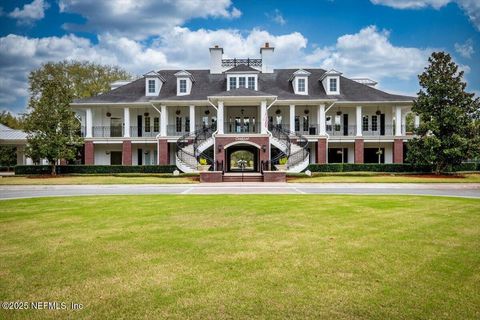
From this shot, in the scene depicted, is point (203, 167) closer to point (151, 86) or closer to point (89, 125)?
point (151, 86)

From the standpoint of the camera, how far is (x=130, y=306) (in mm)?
4047

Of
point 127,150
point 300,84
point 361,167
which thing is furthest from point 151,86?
point 361,167

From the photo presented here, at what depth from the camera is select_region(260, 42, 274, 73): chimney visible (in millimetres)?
40644

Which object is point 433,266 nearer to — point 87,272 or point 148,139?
point 87,272

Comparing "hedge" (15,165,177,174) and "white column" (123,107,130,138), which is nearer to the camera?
"hedge" (15,165,177,174)

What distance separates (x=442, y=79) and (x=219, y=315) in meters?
31.4

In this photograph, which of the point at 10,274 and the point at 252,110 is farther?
the point at 252,110

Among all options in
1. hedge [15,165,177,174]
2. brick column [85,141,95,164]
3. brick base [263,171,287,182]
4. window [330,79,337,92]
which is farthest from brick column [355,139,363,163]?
brick column [85,141,95,164]

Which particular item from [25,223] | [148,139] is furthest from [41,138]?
[25,223]

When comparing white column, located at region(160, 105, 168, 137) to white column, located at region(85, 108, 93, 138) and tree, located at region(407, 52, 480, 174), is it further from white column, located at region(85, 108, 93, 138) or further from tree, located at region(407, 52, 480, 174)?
tree, located at region(407, 52, 480, 174)

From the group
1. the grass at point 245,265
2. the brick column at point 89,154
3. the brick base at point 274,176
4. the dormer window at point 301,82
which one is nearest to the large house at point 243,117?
the brick column at point 89,154

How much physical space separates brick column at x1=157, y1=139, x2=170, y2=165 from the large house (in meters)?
0.09

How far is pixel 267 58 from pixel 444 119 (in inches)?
801

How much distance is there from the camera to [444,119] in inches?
1110
